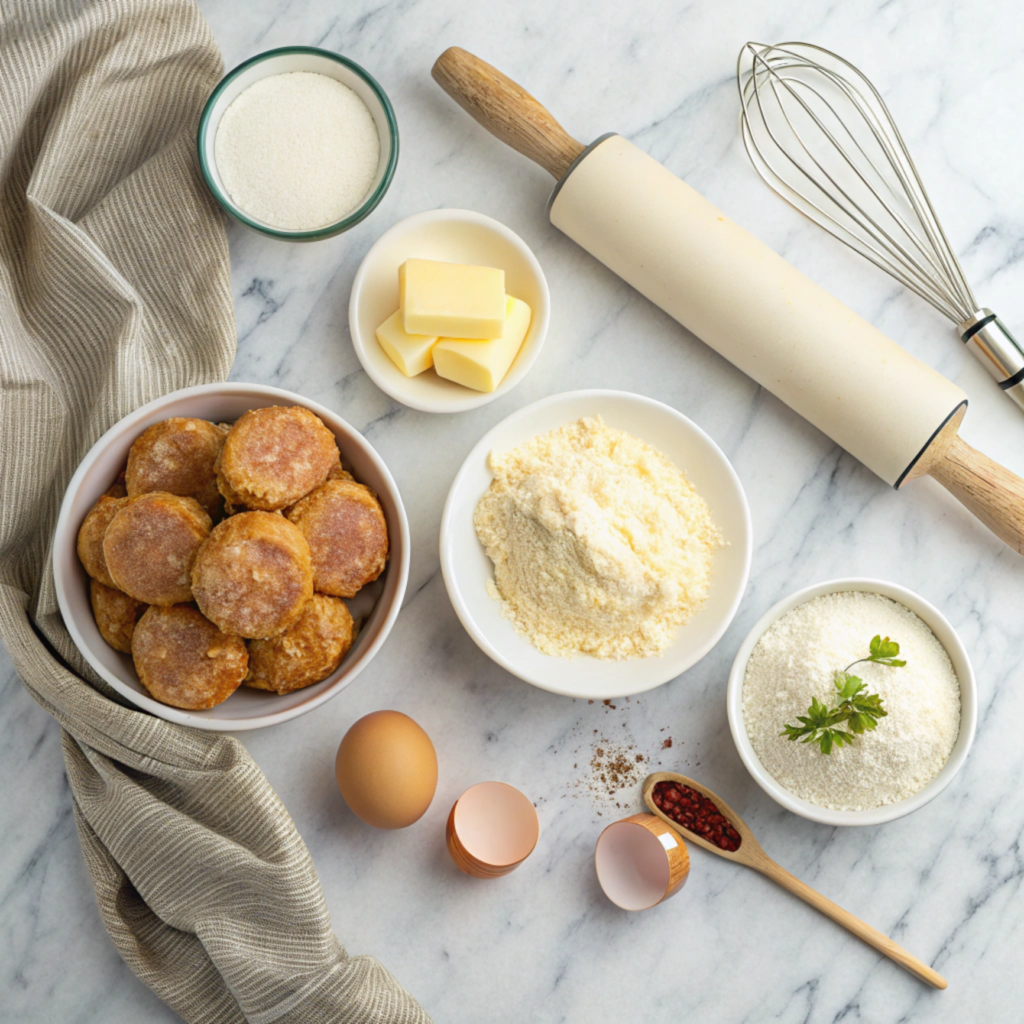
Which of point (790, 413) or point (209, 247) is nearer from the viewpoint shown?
point (209, 247)

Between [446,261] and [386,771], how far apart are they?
891 mm

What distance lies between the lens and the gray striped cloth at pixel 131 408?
4.46 feet

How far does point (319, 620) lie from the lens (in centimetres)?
126

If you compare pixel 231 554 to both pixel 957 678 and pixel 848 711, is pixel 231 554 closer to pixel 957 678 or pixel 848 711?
pixel 848 711

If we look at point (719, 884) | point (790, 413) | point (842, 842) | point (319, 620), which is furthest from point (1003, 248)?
point (319, 620)

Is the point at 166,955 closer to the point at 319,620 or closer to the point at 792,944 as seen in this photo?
the point at 319,620

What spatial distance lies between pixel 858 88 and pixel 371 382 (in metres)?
1.09

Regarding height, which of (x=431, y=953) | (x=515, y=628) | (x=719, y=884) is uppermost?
(x=515, y=628)

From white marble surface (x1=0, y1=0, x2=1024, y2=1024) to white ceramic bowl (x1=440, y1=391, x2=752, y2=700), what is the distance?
105 mm

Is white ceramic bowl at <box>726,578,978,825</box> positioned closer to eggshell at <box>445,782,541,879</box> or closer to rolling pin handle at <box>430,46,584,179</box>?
eggshell at <box>445,782,541,879</box>

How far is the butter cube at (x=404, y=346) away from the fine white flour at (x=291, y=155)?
0.20 m

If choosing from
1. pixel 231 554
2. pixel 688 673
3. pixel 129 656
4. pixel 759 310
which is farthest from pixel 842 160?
pixel 129 656

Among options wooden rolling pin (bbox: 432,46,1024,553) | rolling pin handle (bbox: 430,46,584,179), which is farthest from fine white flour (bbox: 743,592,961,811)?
rolling pin handle (bbox: 430,46,584,179)

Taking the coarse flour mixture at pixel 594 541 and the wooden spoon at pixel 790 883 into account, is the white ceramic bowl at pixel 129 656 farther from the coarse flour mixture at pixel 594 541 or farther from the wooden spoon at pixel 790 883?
the wooden spoon at pixel 790 883
